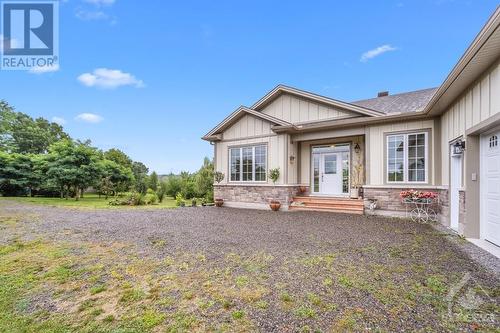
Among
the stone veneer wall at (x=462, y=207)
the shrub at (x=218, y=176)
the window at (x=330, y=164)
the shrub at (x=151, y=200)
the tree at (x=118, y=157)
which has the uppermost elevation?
the tree at (x=118, y=157)

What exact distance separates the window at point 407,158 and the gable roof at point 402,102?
1.30 meters

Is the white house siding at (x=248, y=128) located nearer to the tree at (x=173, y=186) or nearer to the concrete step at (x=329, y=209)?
the concrete step at (x=329, y=209)

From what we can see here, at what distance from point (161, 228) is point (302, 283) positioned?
4785mm

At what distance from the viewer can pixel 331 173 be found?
1097cm

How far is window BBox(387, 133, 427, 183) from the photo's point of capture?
8.34 m

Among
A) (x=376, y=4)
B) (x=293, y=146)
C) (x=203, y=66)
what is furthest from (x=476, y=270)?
(x=203, y=66)

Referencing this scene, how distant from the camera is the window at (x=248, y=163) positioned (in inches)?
435

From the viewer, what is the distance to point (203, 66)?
50.5 ft

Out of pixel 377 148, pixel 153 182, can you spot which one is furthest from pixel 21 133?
pixel 377 148

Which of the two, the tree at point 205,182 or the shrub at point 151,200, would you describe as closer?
the shrub at point 151,200

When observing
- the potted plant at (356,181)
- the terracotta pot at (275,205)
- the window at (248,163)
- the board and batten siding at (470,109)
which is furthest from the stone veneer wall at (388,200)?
the window at (248,163)

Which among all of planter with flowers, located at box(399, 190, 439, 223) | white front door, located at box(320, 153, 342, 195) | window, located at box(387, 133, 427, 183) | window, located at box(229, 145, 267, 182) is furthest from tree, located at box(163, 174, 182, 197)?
planter with flowers, located at box(399, 190, 439, 223)

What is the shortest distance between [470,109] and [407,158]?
10.6 feet

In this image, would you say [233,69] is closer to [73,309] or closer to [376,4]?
[376,4]
